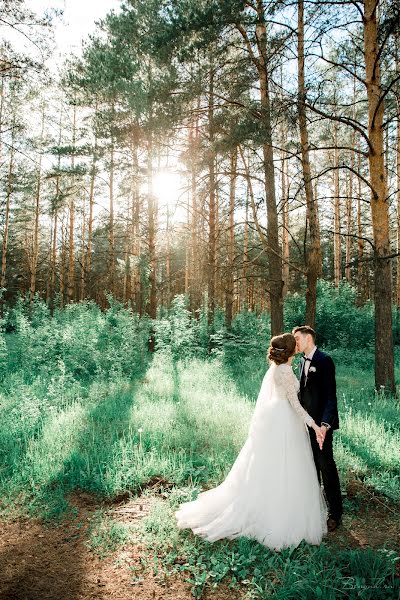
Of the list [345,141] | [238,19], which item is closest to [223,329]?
[238,19]

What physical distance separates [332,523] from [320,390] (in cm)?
131

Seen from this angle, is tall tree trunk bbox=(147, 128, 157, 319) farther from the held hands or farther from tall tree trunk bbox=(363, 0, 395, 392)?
the held hands

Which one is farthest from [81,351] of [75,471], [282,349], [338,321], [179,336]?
[338,321]

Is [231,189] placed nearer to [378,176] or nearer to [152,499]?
[378,176]

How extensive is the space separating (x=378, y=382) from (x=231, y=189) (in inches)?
418

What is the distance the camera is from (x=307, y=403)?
3.98 meters

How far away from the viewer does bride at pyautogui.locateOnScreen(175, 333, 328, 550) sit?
3607 millimetres

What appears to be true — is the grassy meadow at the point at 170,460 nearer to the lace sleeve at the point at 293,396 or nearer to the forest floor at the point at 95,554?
the forest floor at the point at 95,554

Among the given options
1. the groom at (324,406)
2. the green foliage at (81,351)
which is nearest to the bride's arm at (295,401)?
the groom at (324,406)

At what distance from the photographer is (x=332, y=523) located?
3.84 meters

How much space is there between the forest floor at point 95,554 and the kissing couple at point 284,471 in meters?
0.43

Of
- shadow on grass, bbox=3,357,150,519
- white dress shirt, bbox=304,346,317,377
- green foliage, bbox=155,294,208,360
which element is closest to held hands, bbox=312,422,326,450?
white dress shirt, bbox=304,346,317,377

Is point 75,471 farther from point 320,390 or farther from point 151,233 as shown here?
point 151,233

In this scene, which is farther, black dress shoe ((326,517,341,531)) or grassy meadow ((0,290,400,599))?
black dress shoe ((326,517,341,531))
